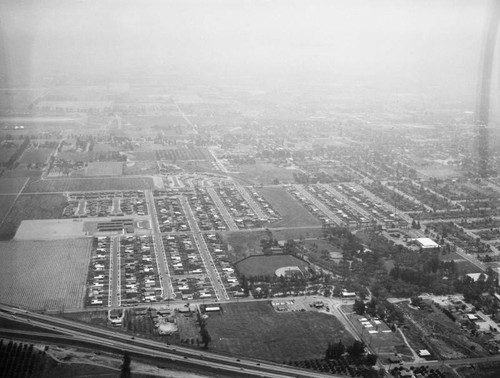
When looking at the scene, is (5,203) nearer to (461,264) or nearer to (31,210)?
(31,210)

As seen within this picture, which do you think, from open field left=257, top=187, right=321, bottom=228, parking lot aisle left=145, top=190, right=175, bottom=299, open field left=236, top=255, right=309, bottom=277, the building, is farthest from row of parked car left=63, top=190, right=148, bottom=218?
the building

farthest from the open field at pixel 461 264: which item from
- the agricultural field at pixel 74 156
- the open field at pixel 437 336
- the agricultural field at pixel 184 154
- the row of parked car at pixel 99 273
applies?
the agricultural field at pixel 74 156

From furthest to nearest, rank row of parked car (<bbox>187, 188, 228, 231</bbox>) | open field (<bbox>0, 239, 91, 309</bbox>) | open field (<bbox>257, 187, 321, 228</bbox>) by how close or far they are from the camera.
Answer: open field (<bbox>257, 187, 321, 228</bbox>)
row of parked car (<bbox>187, 188, 228, 231</bbox>)
open field (<bbox>0, 239, 91, 309</bbox>)

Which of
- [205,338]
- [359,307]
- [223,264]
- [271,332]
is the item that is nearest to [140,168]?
[223,264]

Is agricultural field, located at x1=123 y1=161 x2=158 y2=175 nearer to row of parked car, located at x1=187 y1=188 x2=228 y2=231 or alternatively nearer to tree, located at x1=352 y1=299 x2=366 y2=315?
row of parked car, located at x1=187 y1=188 x2=228 y2=231

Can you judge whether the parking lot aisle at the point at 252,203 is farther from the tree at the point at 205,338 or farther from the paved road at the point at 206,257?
the tree at the point at 205,338
